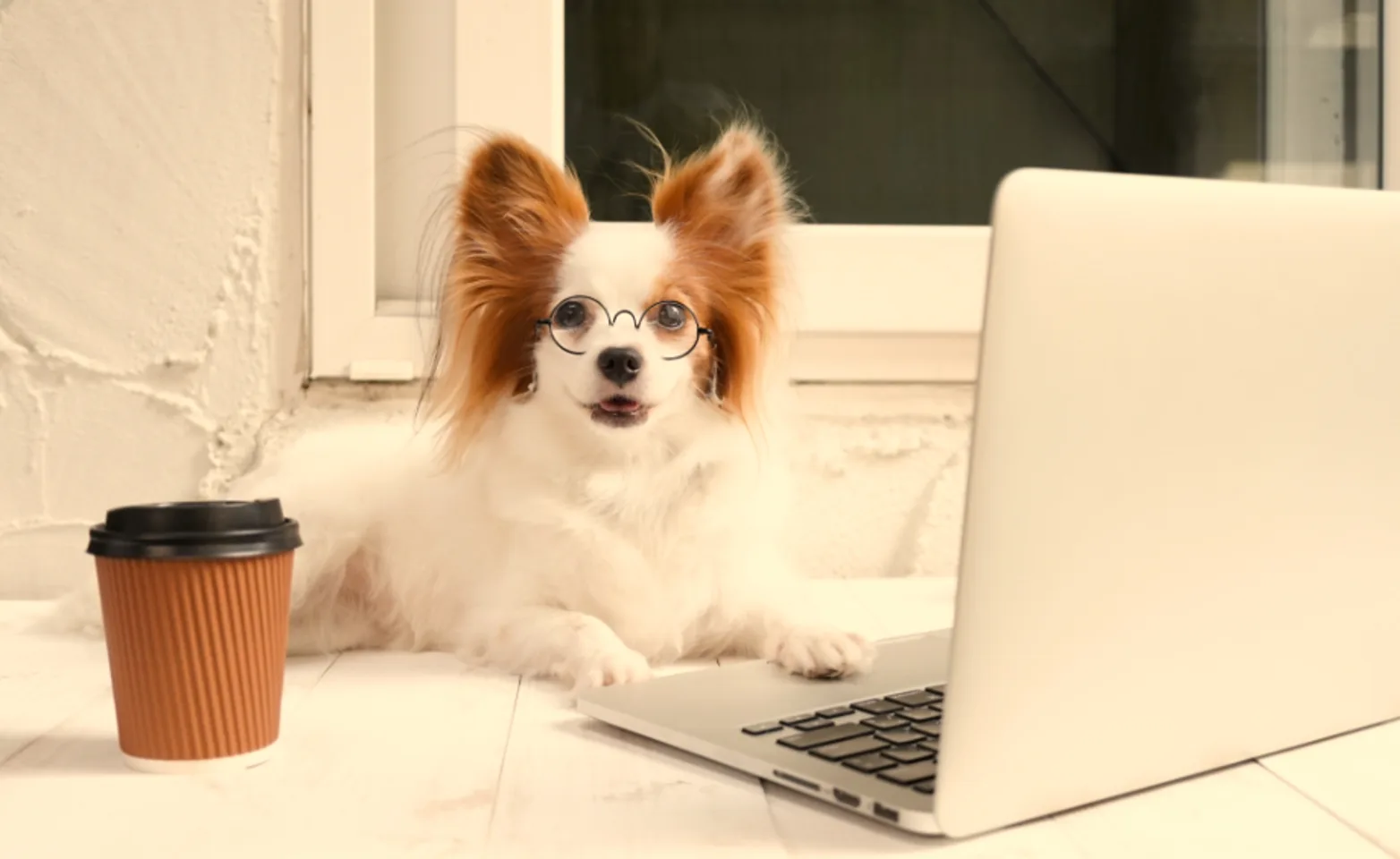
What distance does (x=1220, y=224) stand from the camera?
2.38 ft

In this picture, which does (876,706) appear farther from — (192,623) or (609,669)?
(192,623)

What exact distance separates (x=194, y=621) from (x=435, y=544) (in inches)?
23.2

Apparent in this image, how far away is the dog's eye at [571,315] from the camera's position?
1280 mm

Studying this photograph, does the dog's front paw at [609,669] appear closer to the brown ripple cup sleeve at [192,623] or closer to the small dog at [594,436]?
the small dog at [594,436]

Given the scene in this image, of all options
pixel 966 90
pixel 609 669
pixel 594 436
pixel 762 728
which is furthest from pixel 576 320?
pixel 966 90

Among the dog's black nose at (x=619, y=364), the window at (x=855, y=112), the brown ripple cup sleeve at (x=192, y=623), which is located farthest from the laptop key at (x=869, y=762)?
the window at (x=855, y=112)

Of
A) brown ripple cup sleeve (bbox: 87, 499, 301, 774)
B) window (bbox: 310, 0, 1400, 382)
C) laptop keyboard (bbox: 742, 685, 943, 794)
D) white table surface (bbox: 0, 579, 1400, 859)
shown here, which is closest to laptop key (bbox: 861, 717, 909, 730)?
laptop keyboard (bbox: 742, 685, 943, 794)

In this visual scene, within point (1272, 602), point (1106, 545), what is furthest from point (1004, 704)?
point (1272, 602)

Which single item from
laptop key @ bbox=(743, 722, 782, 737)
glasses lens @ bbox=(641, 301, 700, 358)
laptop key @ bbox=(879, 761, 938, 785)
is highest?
glasses lens @ bbox=(641, 301, 700, 358)

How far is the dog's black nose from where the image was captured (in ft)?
4.07

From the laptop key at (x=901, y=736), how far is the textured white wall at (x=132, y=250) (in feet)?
4.07

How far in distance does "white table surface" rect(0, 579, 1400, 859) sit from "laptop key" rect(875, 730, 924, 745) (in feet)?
0.29

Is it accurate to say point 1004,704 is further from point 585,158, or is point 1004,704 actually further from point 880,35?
point 880,35

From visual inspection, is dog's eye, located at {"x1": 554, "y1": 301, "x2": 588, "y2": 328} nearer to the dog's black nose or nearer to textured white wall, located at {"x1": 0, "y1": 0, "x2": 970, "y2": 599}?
the dog's black nose
